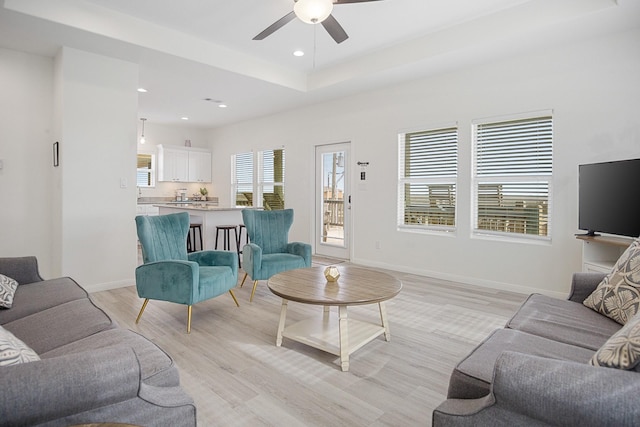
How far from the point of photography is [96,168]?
4.20 m

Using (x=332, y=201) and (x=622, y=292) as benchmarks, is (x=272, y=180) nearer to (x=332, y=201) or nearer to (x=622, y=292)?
(x=332, y=201)

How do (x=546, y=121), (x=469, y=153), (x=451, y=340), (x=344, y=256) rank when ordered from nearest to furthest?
(x=451, y=340) < (x=546, y=121) < (x=469, y=153) < (x=344, y=256)

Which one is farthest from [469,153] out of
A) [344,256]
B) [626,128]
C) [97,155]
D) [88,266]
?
[88,266]

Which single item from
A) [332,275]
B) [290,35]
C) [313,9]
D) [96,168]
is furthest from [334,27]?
[96,168]

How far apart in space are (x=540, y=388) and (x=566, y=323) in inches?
42.9

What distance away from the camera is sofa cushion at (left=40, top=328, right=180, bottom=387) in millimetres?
1415

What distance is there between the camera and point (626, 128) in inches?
139

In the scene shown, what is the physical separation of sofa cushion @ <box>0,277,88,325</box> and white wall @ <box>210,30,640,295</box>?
13.5 ft

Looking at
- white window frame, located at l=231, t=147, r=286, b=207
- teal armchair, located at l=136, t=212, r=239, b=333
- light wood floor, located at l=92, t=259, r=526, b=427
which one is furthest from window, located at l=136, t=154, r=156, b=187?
teal armchair, located at l=136, t=212, r=239, b=333

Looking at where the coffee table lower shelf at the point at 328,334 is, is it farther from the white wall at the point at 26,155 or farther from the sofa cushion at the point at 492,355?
the white wall at the point at 26,155

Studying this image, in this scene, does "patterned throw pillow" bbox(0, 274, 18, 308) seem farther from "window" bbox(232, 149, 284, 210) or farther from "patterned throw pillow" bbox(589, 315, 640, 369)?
"window" bbox(232, 149, 284, 210)

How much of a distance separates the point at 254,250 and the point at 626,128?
3.92 metres

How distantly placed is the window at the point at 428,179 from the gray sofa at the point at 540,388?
11.0 ft

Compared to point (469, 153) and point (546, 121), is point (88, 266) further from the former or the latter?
point (546, 121)
